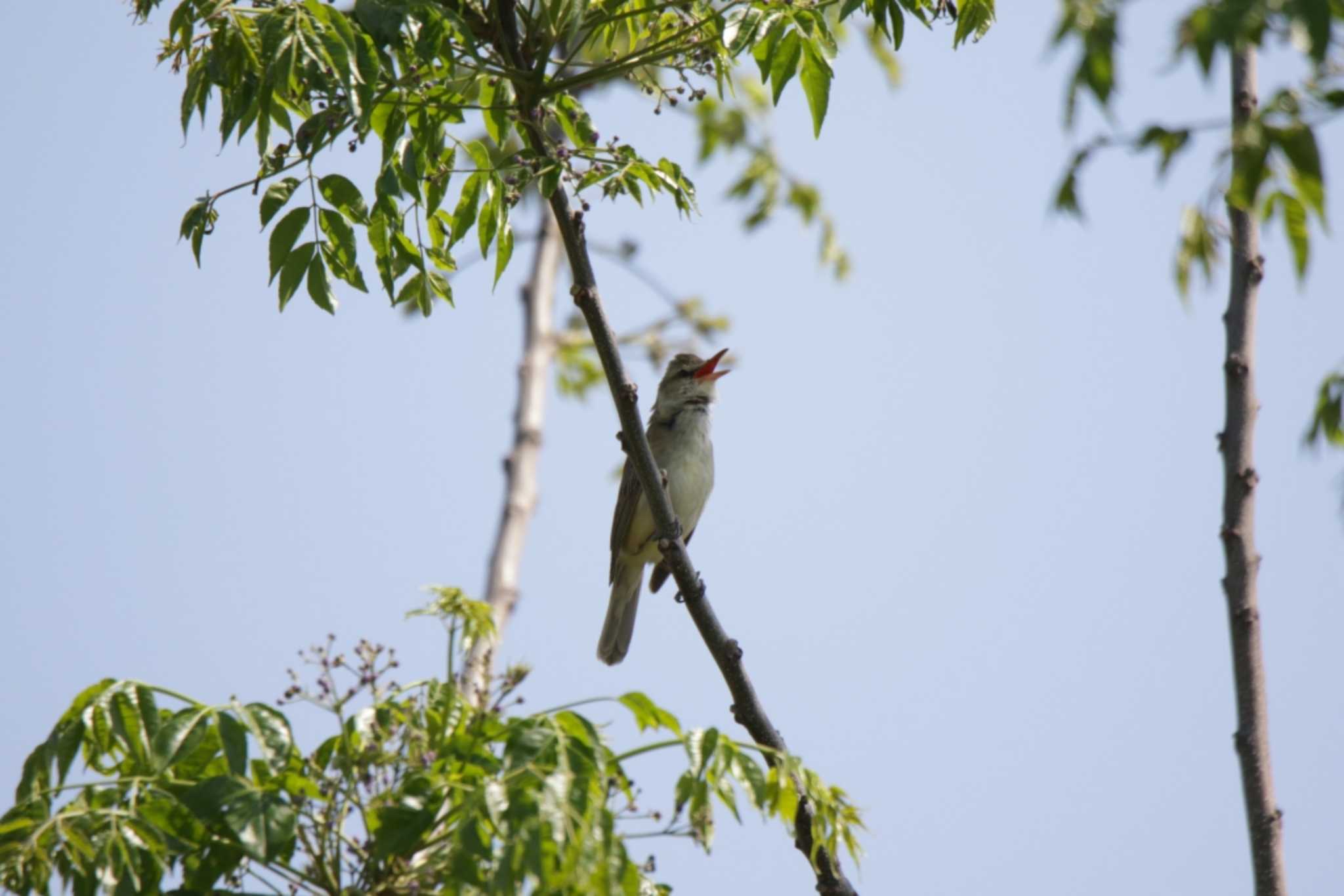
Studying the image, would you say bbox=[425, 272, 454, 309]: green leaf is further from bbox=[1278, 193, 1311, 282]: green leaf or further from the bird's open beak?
the bird's open beak

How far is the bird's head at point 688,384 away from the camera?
862 centimetres

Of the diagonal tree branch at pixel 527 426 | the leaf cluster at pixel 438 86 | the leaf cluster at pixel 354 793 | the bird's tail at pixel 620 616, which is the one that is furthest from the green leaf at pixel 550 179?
the bird's tail at pixel 620 616

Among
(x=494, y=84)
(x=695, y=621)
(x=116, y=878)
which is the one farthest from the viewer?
(x=695, y=621)

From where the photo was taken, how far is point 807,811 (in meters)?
3.77

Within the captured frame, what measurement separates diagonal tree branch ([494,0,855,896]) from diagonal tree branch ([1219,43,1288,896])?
108 cm

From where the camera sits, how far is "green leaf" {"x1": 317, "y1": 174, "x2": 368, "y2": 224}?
12.7ft

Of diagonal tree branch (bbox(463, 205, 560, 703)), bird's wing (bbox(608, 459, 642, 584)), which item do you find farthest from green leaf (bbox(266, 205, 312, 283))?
bird's wing (bbox(608, 459, 642, 584))

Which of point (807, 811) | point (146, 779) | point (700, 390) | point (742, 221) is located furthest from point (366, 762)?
point (742, 221)

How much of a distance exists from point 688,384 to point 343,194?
4998mm

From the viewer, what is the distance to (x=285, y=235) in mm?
3895

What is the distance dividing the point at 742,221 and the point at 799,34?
26.8 ft

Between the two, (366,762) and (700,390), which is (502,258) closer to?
(366,762)

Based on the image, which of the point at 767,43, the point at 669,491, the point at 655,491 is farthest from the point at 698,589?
the point at 669,491

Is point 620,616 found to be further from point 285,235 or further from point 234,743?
point 234,743
